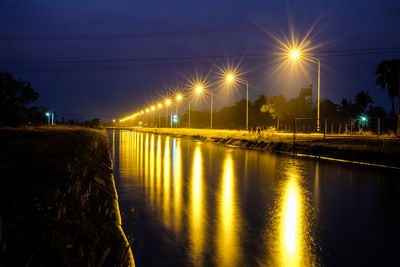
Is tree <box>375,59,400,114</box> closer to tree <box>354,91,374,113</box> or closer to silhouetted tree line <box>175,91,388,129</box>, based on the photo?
silhouetted tree line <box>175,91,388,129</box>

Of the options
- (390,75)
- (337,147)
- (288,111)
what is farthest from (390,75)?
(337,147)

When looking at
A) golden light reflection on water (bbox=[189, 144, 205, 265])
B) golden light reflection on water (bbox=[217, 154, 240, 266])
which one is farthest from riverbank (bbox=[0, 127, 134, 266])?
golden light reflection on water (bbox=[217, 154, 240, 266])

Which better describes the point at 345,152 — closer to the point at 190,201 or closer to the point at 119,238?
the point at 190,201

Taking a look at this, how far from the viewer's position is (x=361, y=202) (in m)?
8.26

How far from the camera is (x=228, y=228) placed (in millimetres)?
6172

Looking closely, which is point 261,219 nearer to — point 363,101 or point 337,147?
point 337,147

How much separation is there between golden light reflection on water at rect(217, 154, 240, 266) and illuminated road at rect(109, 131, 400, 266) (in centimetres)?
1

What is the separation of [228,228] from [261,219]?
2.91ft

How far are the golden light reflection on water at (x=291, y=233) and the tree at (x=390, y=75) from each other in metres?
57.9

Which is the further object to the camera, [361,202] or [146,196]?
[146,196]

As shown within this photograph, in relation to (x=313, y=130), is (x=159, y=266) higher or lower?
lower

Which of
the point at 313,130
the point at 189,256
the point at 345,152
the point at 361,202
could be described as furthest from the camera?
the point at 313,130

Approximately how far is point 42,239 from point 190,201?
183 inches

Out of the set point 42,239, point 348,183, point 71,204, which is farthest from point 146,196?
point 348,183
